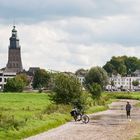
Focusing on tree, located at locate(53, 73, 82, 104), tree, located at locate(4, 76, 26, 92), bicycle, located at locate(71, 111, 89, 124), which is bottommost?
bicycle, located at locate(71, 111, 89, 124)

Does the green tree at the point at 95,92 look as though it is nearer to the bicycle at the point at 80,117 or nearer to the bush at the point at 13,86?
the bicycle at the point at 80,117

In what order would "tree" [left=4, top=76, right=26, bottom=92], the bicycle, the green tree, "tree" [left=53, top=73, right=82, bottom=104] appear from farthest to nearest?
1. "tree" [left=4, top=76, right=26, bottom=92]
2. the green tree
3. "tree" [left=53, top=73, right=82, bottom=104]
4. the bicycle

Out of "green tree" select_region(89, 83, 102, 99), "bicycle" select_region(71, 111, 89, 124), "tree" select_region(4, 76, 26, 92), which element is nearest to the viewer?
"bicycle" select_region(71, 111, 89, 124)

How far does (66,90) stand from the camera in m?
62.7

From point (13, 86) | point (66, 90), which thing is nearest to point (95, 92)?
point (66, 90)

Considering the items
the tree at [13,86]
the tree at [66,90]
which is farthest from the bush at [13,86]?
the tree at [66,90]

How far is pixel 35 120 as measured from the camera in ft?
142

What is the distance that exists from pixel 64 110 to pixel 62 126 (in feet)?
36.2

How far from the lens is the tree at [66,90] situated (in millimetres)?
62469

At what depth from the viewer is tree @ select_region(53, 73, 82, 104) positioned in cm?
6247

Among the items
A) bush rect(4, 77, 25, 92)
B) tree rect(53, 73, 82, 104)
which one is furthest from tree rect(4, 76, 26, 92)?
tree rect(53, 73, 82, 104)

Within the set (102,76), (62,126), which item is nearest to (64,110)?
(62,126)

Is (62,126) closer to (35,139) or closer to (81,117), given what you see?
(81,117)

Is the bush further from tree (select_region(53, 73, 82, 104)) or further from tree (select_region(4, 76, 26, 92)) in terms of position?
tree (select_region(53, 73, 82, 104))
